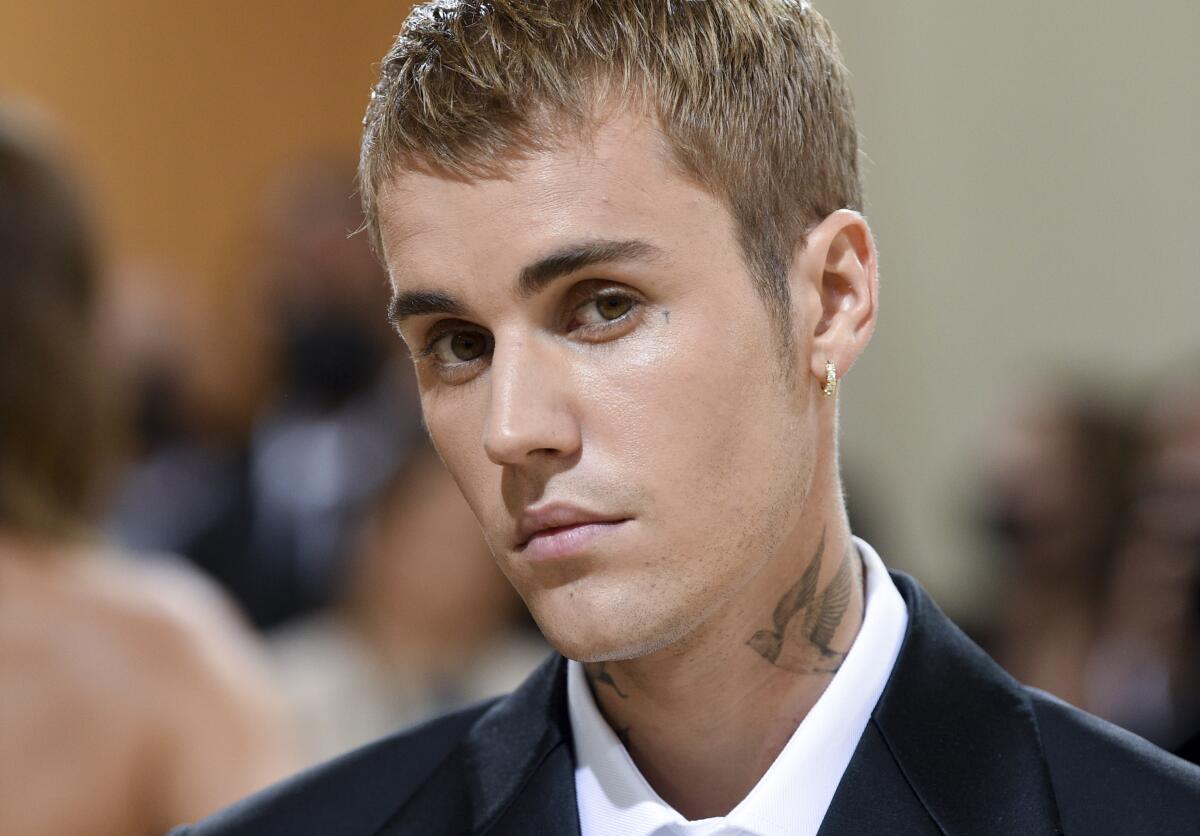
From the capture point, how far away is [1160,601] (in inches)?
153

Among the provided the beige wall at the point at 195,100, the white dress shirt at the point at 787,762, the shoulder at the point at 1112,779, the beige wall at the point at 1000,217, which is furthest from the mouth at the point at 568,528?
the beige wall at the point at 195,100

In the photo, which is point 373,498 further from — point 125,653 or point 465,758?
point 465,758

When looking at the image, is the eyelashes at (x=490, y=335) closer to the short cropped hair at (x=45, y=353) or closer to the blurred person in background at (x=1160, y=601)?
the short cropped hair at (x=45, y=353)

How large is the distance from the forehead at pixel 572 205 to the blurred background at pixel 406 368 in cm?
166

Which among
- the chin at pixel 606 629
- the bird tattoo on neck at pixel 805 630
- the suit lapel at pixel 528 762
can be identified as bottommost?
the suit lapel at pixel 528 762

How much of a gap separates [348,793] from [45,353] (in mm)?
1480

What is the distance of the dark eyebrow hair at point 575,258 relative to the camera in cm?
204

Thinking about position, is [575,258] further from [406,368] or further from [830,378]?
[406,368]

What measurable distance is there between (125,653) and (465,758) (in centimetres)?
127

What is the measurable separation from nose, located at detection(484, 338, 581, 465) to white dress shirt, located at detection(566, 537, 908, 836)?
45 cm

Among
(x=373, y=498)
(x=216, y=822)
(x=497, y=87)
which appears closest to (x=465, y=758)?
(x=216, y=822)

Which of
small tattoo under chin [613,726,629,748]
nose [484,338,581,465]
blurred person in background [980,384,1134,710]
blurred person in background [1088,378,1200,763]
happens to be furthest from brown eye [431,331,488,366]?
blurred person in background [980,384,1134,710]

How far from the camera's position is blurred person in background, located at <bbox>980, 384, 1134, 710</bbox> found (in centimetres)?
450

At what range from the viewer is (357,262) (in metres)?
6.80
